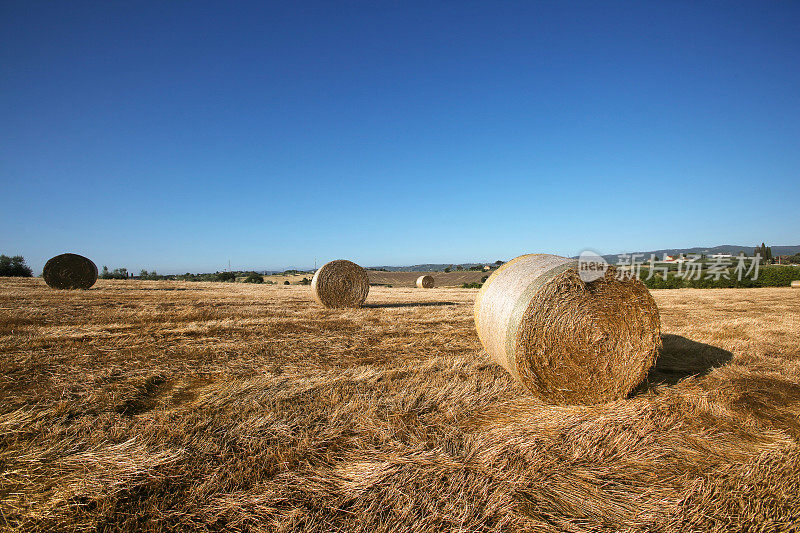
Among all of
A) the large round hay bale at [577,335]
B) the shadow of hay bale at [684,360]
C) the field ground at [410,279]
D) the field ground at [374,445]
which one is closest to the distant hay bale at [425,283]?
the field ground at [410,279]

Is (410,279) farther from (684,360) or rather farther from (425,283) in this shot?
(684,360)

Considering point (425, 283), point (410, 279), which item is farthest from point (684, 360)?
point (410, 279)

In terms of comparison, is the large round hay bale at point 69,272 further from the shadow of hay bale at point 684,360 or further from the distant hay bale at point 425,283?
the shadow of hay bale at point 684,360

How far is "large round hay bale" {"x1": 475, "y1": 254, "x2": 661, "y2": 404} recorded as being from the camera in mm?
4184

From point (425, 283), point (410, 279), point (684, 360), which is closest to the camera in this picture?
point (684, 360)

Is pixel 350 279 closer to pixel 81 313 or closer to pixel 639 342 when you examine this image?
pixel 81 313

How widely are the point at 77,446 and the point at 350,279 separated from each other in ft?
32.6

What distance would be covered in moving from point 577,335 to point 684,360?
2.86 metres

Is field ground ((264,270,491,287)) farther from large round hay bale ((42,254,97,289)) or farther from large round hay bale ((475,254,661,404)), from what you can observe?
large round hay bale ((475,254,661,404))

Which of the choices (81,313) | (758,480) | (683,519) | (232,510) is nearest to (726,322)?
(758,480)

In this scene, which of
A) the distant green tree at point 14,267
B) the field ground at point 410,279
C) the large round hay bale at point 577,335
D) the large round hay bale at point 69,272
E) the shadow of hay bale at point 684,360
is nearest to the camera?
the large round hay bale at point 577,335

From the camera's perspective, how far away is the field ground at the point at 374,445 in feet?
7.41

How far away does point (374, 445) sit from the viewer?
2996 mm

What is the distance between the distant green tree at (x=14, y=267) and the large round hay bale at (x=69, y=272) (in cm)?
1751
